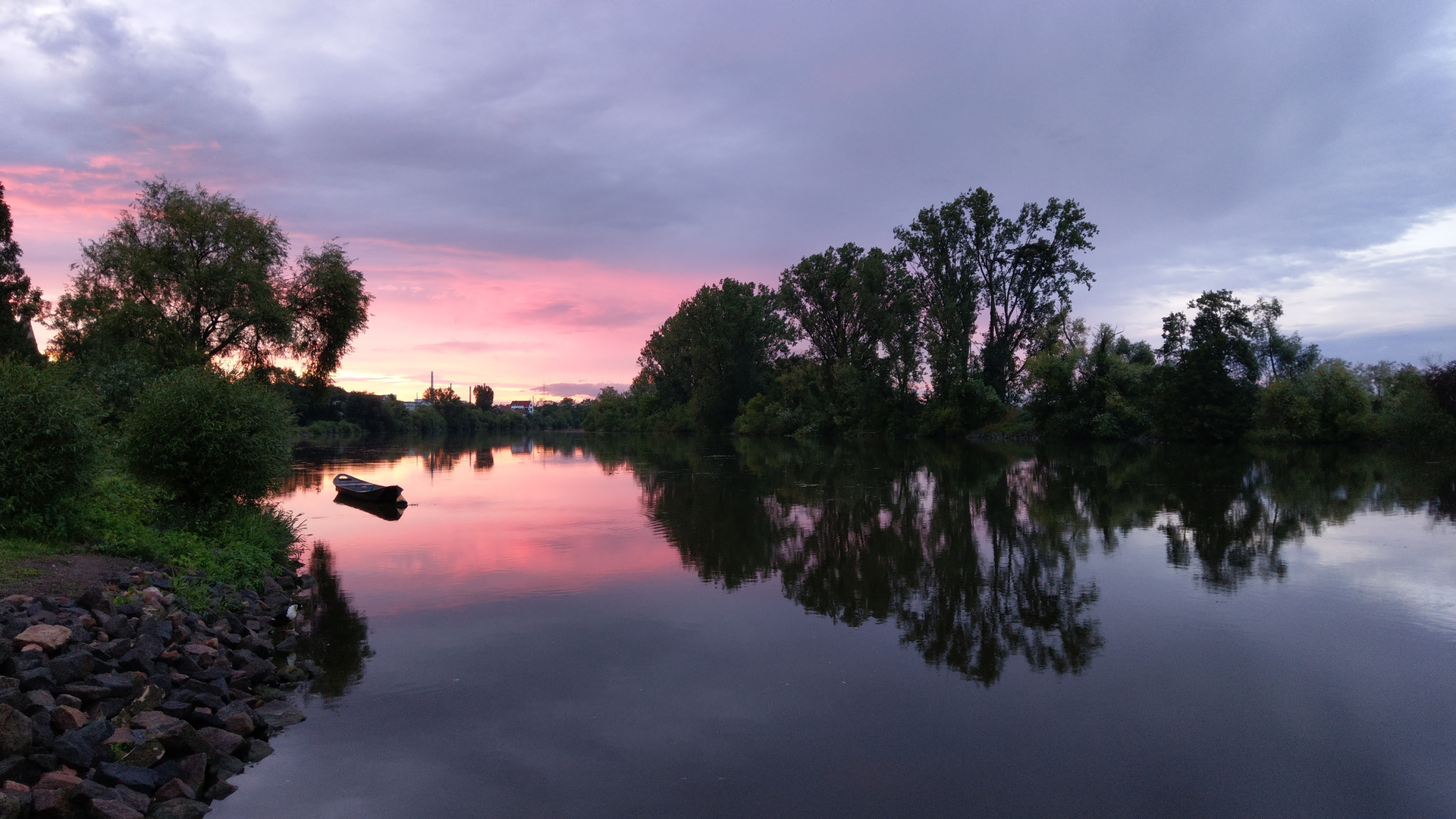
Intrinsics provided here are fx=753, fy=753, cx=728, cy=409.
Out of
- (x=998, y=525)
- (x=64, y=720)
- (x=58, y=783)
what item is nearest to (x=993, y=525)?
(x=998, y=525)

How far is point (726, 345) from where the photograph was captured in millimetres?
75312

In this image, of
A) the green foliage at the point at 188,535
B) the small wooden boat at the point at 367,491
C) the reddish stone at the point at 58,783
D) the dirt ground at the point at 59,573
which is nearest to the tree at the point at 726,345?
the small wooden boat at the point at 367,491

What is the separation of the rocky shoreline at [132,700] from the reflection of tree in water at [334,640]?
9.4 inches

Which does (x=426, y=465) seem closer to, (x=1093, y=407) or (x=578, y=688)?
(x=578, y=688)

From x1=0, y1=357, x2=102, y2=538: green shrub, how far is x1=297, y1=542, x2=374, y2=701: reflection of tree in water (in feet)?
10.5

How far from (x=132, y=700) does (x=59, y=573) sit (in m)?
3.47

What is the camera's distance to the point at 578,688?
7441 millimetres

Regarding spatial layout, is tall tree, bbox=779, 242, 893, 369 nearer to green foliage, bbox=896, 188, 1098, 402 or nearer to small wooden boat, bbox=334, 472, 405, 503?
green foliage, bbox=896, 188, 1098, 402

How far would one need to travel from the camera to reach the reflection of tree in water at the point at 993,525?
965 cm

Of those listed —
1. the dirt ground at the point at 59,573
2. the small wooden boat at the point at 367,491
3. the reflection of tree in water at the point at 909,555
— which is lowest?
the reflection of tree in water at the point at 909,555

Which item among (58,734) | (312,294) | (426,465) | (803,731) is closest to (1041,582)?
(803,731)

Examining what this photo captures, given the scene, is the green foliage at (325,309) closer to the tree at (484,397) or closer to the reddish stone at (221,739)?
the reddish stone at (221,739)

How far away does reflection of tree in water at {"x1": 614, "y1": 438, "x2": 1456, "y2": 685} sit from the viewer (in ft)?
31.7

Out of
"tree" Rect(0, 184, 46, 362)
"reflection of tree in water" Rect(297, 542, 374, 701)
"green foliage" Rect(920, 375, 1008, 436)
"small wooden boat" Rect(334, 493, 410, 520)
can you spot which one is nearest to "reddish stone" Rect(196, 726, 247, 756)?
"reflection of tree in water" Rect(297, 542, 374, 701)
